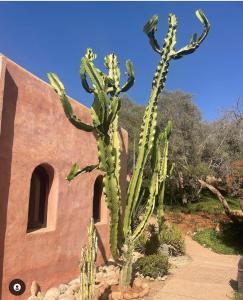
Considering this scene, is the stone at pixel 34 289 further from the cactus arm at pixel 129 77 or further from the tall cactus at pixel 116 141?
the cactus arm at pixel 129 77

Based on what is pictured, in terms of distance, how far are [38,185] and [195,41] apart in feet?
16.1

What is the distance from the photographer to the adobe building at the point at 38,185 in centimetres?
621

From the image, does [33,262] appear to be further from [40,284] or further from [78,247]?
[78,247]

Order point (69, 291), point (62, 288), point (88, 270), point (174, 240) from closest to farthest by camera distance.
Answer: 1. point (88, 270)
2. point (69, 291)
3. point (62, 288)
4. point (174, 240)

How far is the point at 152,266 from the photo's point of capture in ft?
28.7

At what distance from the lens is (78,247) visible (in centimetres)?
856

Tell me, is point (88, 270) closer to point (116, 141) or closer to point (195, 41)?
point (116, 141)

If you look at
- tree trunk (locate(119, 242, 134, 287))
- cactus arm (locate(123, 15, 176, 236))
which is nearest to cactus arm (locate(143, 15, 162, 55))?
cactus arm (locate(123, 15, 176, 236))

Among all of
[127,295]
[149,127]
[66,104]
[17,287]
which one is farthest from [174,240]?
[66,104]

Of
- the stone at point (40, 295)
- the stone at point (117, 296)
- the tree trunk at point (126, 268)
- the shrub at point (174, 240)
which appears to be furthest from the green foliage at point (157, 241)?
the stone at point (40, 295)

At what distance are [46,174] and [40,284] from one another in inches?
92.0

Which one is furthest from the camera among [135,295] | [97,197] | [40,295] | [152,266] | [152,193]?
[97,197]

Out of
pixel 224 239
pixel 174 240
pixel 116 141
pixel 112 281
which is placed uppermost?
pixel 116 141

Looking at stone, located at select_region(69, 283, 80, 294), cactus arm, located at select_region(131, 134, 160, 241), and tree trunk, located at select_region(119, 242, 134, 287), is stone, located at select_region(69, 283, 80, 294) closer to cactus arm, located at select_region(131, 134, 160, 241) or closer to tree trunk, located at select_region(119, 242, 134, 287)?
tree trunk, located at select_region(119, 242, 134, 287)
